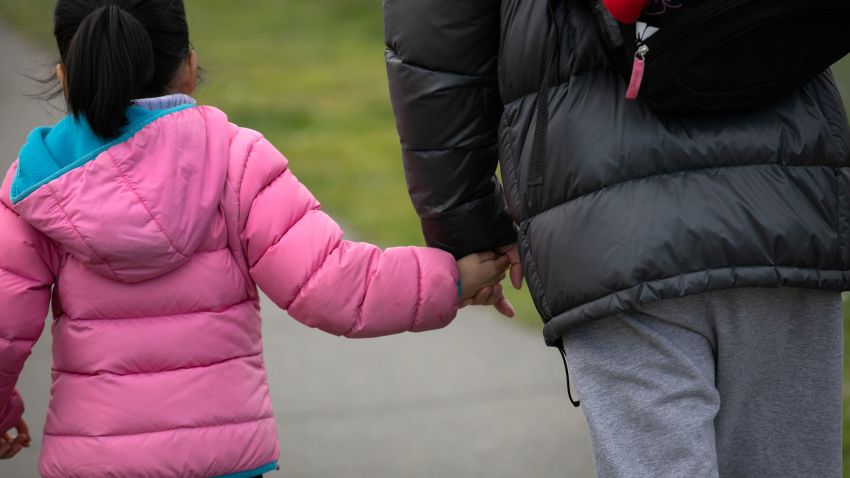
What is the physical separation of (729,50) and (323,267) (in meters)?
1.04

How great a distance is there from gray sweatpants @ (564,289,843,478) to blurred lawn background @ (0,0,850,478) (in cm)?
186

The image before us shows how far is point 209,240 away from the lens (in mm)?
2752

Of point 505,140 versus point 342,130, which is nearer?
point 505,140

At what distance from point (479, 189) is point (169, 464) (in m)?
0.91

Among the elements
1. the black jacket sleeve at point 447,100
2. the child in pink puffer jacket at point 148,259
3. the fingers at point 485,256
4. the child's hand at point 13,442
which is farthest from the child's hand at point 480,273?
the child's hand at point 13,442

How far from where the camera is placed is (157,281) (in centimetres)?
273

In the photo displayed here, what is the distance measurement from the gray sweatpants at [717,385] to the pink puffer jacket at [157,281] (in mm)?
723

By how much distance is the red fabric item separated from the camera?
7.33 feet

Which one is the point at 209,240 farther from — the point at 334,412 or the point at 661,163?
the point at 334,412

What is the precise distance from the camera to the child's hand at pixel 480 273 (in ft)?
10.2

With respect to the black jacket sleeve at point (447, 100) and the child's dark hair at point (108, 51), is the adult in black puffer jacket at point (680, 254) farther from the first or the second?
the child's dark hair at point (108, 51)

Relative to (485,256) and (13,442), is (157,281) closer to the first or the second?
(13,442)

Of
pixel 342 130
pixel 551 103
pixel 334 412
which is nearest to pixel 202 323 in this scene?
pixel 551 103

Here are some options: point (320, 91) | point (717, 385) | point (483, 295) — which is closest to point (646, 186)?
point (717, 385)
